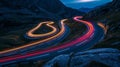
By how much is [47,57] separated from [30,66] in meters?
5.00

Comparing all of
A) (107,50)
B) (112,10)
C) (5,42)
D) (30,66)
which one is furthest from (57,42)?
(112,10)

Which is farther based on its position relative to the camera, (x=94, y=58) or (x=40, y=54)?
(x=40, y=54)

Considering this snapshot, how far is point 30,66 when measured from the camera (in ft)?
204

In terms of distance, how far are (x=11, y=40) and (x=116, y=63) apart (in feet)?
250

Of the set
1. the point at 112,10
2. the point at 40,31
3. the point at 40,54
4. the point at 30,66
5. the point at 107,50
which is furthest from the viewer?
the point at 112,10

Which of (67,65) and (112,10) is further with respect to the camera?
(112,10)

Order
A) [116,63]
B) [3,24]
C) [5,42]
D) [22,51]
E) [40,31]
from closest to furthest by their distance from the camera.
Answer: [116,63] < [22,51] < [5,42] < [40,31] < [3,24]

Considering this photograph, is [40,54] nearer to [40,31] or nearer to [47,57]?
[47,57]

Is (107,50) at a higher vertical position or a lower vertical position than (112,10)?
lower

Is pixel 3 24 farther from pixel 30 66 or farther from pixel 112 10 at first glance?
pixel 30 66

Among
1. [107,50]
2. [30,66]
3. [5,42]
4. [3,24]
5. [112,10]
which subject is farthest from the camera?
[3,24]

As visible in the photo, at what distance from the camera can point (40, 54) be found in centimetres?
6775

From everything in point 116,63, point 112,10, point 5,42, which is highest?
point 112,10

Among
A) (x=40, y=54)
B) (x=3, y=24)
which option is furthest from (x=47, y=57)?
(x=3, y=24)
